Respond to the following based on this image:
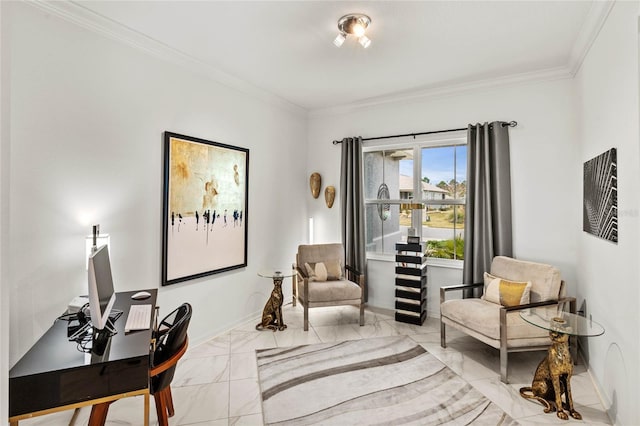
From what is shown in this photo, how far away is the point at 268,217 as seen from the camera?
435cm

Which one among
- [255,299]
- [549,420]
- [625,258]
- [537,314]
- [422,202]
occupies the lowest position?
[549,420]

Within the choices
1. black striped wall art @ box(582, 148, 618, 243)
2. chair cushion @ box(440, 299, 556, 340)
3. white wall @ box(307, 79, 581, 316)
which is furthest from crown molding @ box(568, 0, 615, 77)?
chair cushion @ box(440, 299, 556, 340)

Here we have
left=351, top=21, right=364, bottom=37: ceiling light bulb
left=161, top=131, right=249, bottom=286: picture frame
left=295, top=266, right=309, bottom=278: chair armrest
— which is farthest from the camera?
left=295, top=266, right=309, bottom=278: chair armrest

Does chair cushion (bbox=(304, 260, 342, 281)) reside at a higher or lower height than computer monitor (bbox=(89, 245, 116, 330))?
lower

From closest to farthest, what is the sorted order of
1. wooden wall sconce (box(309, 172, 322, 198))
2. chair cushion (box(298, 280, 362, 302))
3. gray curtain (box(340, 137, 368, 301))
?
1. chair cushion (box(298, 280, 362, 302))
2. gray curtain (box(340, 137, 368, 301))
3. wooden wall sconce (box(309, 172, 322, 198))

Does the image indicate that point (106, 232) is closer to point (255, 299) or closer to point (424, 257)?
point (255, 299)

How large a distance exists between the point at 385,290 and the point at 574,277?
2.06m

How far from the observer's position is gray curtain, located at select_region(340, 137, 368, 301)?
457 cm

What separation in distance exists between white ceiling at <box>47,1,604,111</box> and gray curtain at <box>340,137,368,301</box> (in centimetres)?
95

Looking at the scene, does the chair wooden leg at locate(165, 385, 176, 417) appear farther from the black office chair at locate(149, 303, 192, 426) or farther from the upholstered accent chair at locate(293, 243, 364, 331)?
the upholstered accent chair at locate(293, 243, 364, 331)

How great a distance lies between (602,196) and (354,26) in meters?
2.14

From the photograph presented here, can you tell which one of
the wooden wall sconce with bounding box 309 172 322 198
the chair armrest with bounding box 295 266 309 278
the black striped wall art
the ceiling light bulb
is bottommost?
the chair armrest with bounding box 295 266 309 278

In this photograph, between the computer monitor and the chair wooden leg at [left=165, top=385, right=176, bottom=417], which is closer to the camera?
the computer monitor

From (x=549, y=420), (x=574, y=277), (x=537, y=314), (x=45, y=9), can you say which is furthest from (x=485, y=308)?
(x=45, y=9)
